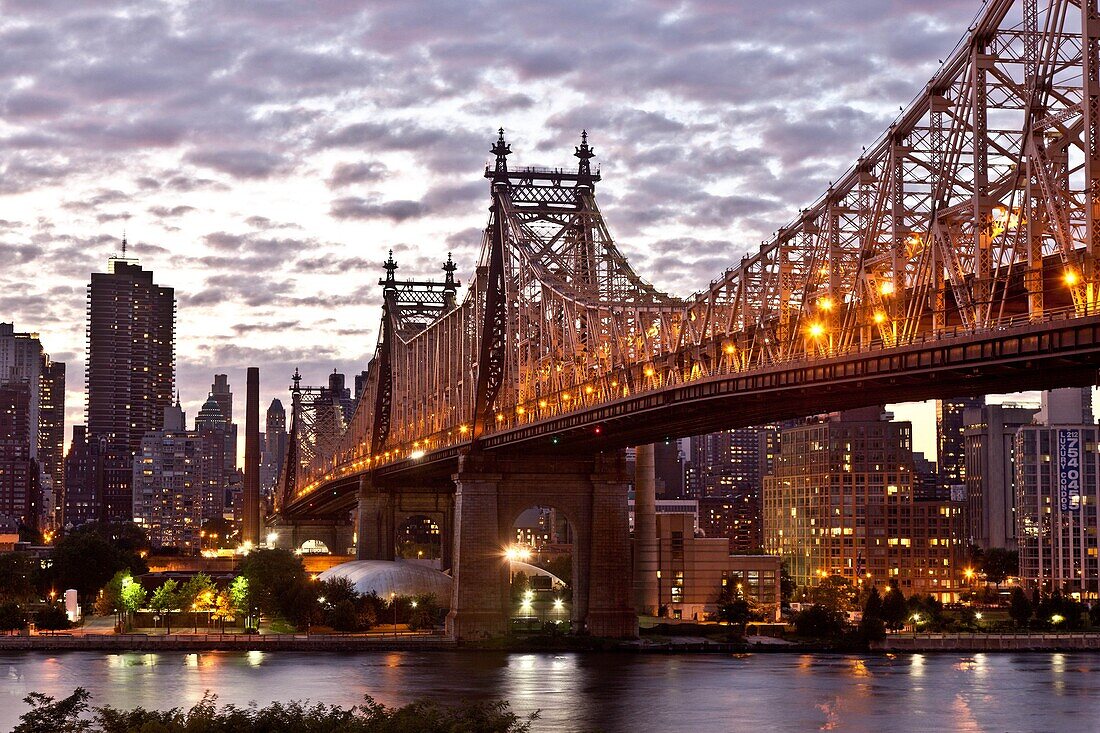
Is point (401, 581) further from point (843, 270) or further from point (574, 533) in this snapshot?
point (843, 270)

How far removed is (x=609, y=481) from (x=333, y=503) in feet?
328

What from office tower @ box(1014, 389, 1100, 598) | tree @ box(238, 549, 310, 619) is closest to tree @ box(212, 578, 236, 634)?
tree @ box(238, 549, 310, 619)

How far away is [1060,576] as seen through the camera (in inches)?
6329

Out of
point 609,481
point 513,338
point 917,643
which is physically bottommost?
point 917,643

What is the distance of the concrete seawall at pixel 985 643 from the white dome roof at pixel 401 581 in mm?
29341

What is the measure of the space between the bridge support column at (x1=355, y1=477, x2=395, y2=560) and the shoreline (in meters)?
33.4

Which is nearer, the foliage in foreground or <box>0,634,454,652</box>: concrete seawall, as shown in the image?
the foliage in foreground

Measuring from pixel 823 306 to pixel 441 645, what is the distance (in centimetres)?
4309

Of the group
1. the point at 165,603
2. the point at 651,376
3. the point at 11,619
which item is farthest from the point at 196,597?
the point at 651,376

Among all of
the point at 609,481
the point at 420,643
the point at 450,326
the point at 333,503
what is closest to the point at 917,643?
the point at 609,481

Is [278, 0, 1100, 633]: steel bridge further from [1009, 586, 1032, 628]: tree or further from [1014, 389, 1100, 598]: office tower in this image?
[1014, 389, 1100, 598]: office tower

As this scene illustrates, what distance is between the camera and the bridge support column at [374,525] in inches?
5281

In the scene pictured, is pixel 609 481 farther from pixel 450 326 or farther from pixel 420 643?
pixel 450 326

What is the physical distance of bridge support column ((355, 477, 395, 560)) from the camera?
13412 cm
